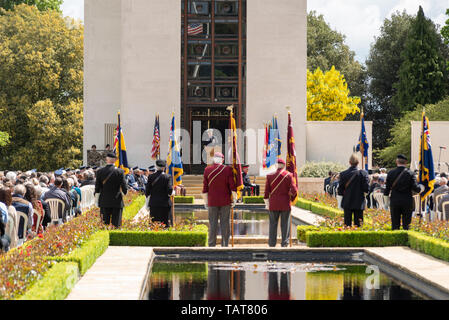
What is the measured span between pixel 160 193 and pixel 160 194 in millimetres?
22

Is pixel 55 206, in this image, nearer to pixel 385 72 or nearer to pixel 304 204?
pixel 304 204

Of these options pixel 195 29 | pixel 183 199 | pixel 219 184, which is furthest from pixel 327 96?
pixel 219 184

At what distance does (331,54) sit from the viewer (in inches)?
2547

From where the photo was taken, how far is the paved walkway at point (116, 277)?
840 cm

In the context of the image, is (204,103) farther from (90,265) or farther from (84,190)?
(90,265)

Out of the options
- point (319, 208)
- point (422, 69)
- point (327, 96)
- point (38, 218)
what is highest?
point (422, 69)

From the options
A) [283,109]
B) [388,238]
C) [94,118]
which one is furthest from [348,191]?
[94,118]

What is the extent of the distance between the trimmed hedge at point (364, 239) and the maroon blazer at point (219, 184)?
2.07 metres

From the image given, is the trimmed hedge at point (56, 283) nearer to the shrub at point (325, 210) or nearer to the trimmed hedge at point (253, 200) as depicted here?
the shrub at point (325, 210)

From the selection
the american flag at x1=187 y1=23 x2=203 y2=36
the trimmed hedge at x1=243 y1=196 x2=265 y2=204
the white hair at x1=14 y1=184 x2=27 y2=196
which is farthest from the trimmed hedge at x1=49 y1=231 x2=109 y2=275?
the american flag at x1=187 y1=23 x2=203 y2=36

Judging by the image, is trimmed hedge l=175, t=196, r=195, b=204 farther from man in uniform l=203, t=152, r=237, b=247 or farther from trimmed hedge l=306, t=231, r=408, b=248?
trimmed hedge l=306, t=231, r=408, b=248

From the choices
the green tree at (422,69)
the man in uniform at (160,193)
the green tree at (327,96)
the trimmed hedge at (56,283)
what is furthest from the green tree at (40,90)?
the trimmed hedge at (56,283)

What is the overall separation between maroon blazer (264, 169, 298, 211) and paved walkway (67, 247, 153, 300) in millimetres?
2589

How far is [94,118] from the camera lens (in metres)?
40.5
